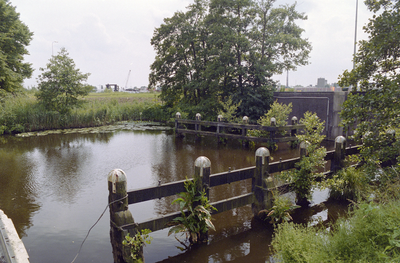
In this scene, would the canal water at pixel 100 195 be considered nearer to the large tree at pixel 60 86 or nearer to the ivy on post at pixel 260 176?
the ivy on post at pixel 260 176

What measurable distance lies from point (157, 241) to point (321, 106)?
38.9 ft

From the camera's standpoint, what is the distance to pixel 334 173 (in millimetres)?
6902

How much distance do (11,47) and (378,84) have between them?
87.0 ft

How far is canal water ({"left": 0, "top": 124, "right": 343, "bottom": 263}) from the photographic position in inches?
184

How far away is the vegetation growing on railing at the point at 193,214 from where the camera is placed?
4.47m

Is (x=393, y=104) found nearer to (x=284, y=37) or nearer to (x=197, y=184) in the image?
(x=197, y=184)

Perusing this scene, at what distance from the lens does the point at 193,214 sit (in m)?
4.50

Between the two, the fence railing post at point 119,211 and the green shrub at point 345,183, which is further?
the green shrub at point 345,183

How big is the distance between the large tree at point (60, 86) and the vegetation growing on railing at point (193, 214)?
16.0 m

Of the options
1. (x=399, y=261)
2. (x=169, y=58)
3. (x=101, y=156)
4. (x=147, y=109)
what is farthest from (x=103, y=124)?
(x=399, y=261)

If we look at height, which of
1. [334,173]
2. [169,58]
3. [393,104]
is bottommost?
[334,173]

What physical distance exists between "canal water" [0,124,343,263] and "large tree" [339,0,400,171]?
5.57 ft

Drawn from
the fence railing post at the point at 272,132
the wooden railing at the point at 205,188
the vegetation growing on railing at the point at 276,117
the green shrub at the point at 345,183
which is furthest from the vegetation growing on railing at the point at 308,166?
the vegetation growing on railing at the point at 276,117

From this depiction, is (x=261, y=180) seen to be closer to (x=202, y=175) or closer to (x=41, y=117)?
(x=202, y=175)
